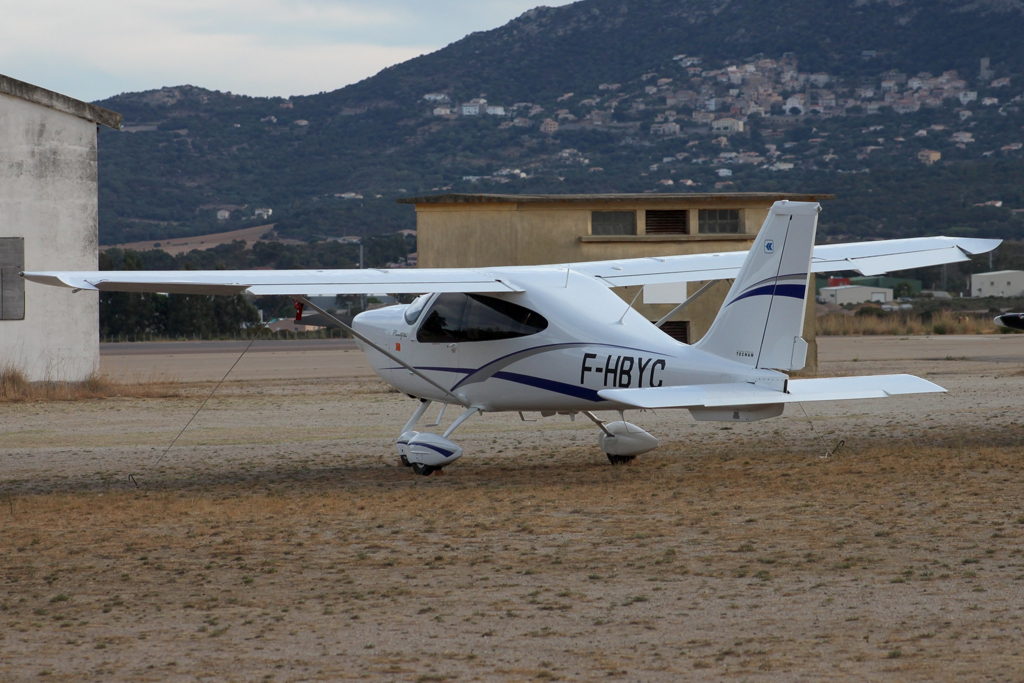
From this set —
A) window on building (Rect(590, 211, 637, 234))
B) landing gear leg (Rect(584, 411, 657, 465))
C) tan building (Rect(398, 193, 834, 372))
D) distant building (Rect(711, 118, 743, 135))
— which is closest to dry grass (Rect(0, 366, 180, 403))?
tan building (Rect(398, 193, 834, 372))

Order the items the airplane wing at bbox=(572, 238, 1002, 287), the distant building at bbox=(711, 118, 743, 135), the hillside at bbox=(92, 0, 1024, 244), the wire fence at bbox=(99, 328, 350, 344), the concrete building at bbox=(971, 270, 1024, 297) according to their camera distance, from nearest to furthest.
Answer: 1. the airplane wing at bbox=(572, 238, 1002, 287)
2. the wire fence at bbox=(99, 328, 350, 344)
3. the concrete building at bbox=(971, 270, 1024, 297)
4. the hillside at bbox=(92, 0, 1024, 244)
5. the distant building at bbox=(711, 118, 743, 135)

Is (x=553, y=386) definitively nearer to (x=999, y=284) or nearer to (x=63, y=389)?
(x=63, y=389)

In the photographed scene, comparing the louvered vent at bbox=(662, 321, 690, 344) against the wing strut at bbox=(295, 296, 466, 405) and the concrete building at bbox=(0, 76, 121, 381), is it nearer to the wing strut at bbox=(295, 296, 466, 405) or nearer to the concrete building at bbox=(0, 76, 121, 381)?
the concrete building at bbox=(0, 76, 121, 381)

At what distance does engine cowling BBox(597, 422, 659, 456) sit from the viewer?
39.5 feet

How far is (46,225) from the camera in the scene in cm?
2166

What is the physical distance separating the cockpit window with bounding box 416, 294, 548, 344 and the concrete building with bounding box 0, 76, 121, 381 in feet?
37.7

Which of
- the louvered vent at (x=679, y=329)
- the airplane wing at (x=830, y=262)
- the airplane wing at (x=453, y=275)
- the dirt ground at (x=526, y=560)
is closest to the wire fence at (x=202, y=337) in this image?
the louvered vent at (x=679, y=329)

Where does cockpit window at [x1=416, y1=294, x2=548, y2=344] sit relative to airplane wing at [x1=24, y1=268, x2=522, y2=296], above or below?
below

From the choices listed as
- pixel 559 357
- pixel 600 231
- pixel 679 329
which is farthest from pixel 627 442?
pixel 679 329

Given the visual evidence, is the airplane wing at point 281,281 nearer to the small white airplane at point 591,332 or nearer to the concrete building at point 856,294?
the small white airplane at point 591,332

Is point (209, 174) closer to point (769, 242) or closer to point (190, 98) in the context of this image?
point (190, 98)

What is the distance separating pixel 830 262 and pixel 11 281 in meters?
15.2

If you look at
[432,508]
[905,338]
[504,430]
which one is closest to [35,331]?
[504,430]

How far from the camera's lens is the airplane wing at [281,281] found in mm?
10352
